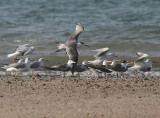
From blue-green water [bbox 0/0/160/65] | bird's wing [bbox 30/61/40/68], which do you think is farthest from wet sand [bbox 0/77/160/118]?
blue-green water [bbox 0/0/160/65]

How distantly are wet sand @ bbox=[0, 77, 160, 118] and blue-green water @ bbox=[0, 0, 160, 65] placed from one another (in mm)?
3994

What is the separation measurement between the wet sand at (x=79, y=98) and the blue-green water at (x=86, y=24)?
3994 millimetres

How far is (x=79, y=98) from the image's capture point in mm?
7434

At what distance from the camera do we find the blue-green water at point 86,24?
14445 millimetres

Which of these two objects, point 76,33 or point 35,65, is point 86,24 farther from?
point 35,65

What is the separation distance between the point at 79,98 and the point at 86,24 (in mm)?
12273

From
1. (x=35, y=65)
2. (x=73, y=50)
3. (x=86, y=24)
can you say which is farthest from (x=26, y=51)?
(x=86, y=24)

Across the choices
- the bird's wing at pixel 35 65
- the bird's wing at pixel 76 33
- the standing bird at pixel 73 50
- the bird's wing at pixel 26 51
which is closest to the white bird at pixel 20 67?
the bird's wing at pixel 35 65

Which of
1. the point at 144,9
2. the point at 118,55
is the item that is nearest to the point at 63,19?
the point at 144,9

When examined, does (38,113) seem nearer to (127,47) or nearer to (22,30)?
(127,47)

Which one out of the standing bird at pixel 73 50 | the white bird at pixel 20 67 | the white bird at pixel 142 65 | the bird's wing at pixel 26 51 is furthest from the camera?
the bird's wing at pixel 26 51

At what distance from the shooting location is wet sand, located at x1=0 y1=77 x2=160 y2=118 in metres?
6.34

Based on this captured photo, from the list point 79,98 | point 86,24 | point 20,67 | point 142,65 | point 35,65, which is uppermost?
point 79,98

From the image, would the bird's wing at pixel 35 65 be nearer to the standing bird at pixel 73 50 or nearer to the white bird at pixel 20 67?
the white bird at pixel 20 67
